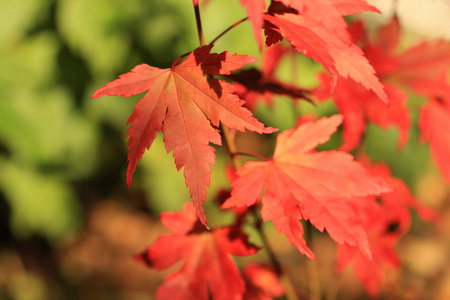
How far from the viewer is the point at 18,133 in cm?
133

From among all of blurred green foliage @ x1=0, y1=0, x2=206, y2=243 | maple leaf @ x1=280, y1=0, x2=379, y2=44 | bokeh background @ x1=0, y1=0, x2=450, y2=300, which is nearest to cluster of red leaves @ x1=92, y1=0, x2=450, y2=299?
maple leaf @ x1=280, y1=0, x2=379, y2=44

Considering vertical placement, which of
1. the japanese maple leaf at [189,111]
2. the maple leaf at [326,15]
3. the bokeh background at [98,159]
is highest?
the maple leaf at [326,15]

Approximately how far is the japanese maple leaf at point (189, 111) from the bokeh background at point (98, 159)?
95 cm

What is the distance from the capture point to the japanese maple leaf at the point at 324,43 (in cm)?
52

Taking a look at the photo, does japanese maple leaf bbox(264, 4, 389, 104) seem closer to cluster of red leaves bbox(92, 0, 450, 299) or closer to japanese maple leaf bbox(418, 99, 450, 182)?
cluster of red leaves bbox(92, 0, 450, 299)

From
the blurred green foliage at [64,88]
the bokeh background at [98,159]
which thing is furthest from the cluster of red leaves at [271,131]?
the blurred green foliage at [64,88]

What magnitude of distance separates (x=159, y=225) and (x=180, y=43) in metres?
1.23

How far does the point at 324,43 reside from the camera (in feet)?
1.80

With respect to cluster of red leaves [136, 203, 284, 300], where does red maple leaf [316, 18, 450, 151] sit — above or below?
above

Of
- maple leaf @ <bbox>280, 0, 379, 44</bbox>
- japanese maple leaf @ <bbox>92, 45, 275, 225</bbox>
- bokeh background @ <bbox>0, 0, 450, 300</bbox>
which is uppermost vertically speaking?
maple leaf @ <bbox>280, 0, 379, 44</bbox>

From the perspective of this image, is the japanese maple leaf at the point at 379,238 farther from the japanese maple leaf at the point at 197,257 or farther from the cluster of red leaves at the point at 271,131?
the japanese maple leaf at the point at 197,257

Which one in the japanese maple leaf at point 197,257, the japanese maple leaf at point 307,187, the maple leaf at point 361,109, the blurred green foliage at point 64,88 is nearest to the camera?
the japanese maple leaf at point 307,187

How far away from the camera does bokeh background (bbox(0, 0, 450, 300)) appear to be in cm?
158

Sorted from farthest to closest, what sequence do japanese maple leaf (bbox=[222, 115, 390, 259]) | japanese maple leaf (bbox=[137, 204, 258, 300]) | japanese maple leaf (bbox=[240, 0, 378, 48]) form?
japanese maple leaf (bbox=[137, 204, 258, 300])
japanese maple leaf (bbox=[222, 115, 390, 259])
japanese maple leaf (bbox=[240, 0, 378, 48])
